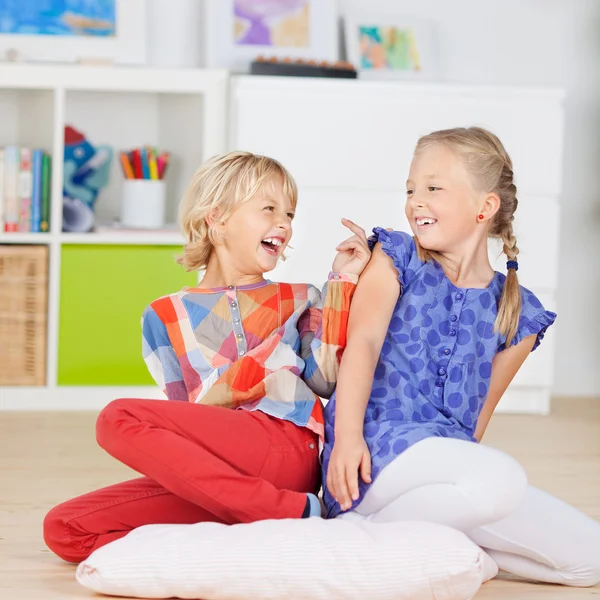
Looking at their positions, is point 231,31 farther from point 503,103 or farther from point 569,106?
point 569,106

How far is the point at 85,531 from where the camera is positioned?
5.08 ft

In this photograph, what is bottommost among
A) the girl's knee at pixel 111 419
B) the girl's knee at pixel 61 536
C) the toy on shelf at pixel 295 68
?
the girl's knee at pixel 61 536

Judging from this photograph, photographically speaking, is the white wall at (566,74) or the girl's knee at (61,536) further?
the white wall at (566,74)

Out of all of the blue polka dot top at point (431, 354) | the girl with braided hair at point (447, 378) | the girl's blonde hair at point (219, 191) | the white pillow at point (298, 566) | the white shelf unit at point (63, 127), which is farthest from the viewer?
the white shelf unit at point (63, 127)

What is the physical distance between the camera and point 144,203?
309 cm

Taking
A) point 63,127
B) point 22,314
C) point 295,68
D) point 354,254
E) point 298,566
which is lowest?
point 298,566

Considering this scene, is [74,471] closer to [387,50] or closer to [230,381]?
[230,381]

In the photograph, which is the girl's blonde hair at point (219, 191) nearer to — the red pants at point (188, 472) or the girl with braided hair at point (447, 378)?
the girl with braided hair at point (447, 378)

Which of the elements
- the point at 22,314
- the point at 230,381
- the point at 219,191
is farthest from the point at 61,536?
the point at 22,314

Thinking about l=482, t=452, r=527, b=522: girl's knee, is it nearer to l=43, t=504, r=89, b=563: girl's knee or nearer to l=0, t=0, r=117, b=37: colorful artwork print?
l=43, t=504, r=89, b=563: girl's knee

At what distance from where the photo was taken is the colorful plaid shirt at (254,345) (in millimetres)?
1611

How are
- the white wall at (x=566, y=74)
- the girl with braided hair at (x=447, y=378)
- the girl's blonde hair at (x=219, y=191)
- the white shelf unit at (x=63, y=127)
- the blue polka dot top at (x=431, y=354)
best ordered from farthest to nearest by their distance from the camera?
the white wall at (x=566, y=74), the white shelf unit at (x=63, y=127), the girl's blonde hair at (x=219, y=191), the blue polka dot top at (x=431, y=354), the girl with braided hair at (x=447, y=378)

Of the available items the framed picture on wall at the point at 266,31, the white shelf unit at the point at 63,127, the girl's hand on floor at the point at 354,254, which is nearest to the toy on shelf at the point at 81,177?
the white shelf unit at the point at 63,127

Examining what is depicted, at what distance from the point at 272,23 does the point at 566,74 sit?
0.99 m
